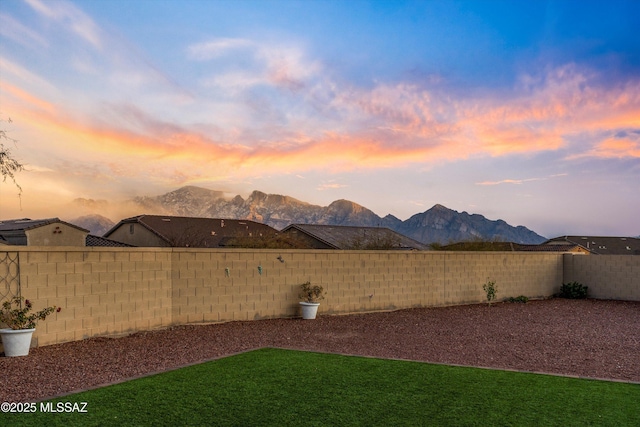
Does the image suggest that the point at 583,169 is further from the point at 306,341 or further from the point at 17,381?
the point at 17,381

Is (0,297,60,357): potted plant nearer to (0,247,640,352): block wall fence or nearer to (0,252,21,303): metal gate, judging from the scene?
(0,252,21,303): metal gate

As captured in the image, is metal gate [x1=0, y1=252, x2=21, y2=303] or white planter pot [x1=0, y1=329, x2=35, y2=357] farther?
metal gate [x1=0, y1=252, x2=21, y2=303]

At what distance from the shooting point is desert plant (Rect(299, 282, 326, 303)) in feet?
43.6

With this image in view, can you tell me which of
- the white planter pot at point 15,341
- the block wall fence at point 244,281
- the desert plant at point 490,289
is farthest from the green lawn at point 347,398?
the desert plant at point 490,289

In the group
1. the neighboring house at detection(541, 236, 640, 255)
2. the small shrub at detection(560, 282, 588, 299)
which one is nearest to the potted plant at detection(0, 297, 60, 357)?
the small shrub at detection(560, 282, 588, 299)

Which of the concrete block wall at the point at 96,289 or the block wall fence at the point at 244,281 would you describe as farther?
the block wall fence at the point at 244,281

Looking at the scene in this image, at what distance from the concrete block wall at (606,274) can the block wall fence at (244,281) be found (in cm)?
4

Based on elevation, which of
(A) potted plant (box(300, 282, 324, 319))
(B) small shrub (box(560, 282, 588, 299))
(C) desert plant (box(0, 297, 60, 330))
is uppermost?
(C) desert plant (box(0, 297, 60, 330))

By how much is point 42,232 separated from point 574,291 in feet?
103

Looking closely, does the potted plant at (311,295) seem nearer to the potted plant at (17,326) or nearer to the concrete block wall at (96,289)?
the concrete block wall at (96,289)

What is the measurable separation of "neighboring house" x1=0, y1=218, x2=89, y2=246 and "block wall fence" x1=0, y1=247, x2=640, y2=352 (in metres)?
24.4

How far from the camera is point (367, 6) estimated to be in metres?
14.7

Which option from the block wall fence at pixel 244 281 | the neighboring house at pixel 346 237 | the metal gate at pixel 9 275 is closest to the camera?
the metal gate at pixel 9 275

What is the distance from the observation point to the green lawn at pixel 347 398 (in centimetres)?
502
